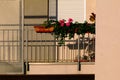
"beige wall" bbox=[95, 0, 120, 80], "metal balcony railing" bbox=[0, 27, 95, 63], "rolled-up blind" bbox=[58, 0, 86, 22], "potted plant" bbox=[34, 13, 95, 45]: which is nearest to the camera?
"beige wall" bbox=[95, 0, 120, 80]

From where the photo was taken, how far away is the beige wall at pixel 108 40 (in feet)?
1.94

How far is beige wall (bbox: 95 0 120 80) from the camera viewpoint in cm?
59

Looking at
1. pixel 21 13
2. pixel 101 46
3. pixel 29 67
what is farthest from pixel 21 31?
pixel 101 46

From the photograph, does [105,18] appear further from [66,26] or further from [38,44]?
[38,44]

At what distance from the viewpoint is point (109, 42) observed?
622mm

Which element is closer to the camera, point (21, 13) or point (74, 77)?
point (74, 77)

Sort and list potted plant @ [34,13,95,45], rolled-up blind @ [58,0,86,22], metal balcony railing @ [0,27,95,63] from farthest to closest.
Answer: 1. rolled-up blind @ [58,0,86,22]
2. metal balcony railing @ [0,27,95,63]
3. potted plant @ [34,13,95,45]

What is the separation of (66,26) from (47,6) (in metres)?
1.53

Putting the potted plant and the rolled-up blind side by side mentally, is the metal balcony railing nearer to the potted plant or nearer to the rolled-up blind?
the potted plant

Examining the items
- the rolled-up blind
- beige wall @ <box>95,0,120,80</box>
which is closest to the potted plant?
the rolled-up blind

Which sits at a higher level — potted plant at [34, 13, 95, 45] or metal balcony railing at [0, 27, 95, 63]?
potted plant at [34, 13, 95, 45]

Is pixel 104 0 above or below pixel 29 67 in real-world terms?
above

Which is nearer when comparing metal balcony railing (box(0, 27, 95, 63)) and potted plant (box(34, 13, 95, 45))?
potted plant (box(34, 13, 95, 45))

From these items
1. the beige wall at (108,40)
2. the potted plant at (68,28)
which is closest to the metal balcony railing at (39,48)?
the potted plant at (68,28)
